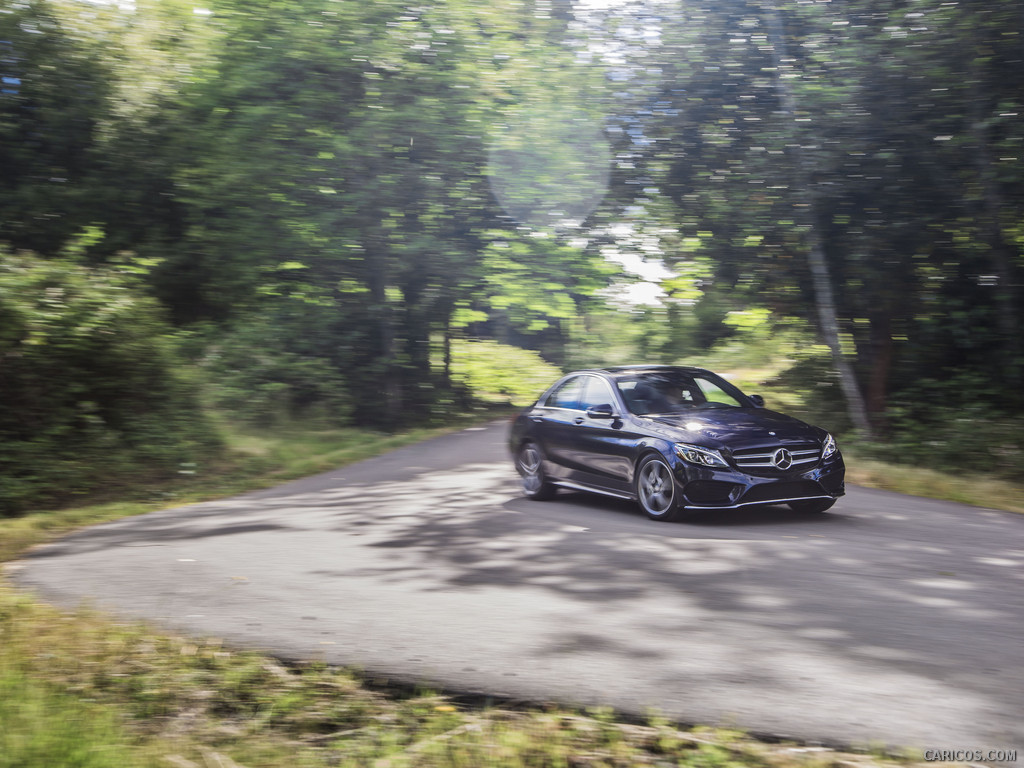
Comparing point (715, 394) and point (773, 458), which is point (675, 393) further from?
point (773, 458)

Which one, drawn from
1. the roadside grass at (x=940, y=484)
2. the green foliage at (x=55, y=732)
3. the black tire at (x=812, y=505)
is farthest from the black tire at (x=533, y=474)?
the green foliage at (x=55, y=732)

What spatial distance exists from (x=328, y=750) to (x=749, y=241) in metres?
15.1

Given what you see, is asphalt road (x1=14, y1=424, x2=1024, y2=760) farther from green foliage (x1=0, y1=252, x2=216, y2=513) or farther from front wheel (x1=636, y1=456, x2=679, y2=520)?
green foliage (x1=0, y1=252, x2=216, y2=513)

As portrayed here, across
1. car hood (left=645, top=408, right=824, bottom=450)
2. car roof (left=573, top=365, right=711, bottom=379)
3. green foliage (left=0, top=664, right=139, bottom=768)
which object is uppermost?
car roof (left=573, top=365, right=711, bottom=379)

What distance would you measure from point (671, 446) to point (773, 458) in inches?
37.1

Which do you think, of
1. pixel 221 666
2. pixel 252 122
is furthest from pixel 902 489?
pixel 252 122

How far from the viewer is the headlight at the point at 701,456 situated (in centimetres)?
920

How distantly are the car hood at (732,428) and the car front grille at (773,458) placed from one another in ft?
0.20

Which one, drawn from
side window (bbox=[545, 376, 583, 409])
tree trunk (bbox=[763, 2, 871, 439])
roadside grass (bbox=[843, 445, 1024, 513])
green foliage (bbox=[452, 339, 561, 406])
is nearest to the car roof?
side window (bbox=[545, 376, 583, 409])

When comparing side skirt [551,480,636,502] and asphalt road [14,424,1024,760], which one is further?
side skirt [551,480,636,502]

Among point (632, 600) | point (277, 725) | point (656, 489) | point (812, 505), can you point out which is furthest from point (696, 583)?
point (812, 505)

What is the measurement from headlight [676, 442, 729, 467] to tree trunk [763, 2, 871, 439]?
7751mm

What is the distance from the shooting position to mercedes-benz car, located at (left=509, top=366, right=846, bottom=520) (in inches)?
364

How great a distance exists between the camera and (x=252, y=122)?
2120 centimetres
